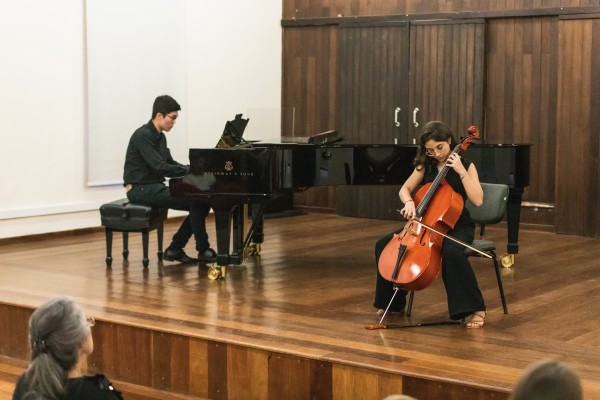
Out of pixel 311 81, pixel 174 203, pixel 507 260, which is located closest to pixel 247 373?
pixel 174 203

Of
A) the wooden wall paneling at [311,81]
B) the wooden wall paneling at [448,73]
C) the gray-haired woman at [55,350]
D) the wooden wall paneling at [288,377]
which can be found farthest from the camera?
the wooden wall paneling at [311,81]

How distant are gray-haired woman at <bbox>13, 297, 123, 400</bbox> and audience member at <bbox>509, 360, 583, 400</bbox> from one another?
1.32m

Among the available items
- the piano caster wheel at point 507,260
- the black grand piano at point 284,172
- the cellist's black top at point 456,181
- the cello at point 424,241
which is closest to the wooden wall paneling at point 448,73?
the black grand piano at point 284,172

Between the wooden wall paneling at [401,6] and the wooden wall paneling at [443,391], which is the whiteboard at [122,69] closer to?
the wooden wall paneling at [401,6]

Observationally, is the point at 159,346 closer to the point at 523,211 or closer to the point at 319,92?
the point at 523,211

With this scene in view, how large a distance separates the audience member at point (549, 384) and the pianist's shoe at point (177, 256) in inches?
204

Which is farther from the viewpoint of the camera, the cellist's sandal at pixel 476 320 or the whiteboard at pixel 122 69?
the whiteboard at pixel 122 69

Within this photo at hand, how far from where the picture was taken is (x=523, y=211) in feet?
29.8

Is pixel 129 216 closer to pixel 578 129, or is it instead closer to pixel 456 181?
pixel 456 181

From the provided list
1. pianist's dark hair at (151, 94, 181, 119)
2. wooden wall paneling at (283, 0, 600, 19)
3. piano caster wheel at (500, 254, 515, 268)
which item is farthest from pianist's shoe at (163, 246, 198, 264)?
wooden wall paneling at (283, 0, 600, 19)

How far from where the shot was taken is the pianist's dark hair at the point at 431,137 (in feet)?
17.1

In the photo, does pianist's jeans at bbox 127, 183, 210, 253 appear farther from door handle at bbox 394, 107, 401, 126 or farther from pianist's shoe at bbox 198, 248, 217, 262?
door handle at bbox 394, 107, 401, 126

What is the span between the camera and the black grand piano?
6324 millimetres

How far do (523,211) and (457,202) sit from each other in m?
4.18
